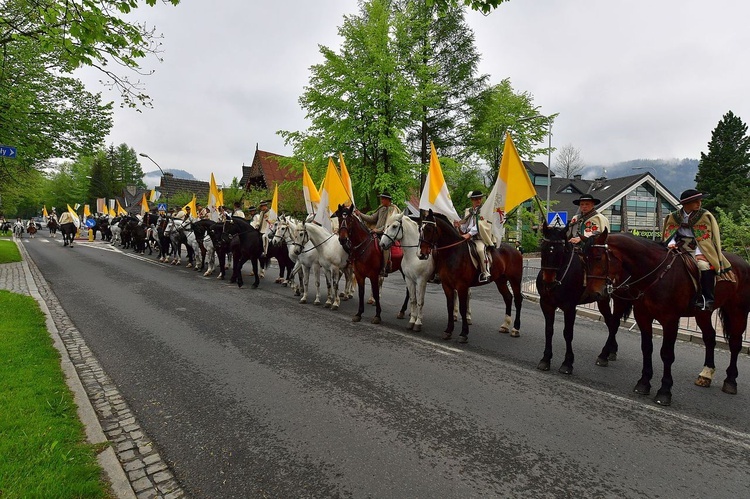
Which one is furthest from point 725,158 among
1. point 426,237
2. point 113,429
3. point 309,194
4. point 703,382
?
point 113,429

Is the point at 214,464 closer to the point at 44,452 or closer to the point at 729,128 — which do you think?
the point at 44,452

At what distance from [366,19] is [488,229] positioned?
20.8m

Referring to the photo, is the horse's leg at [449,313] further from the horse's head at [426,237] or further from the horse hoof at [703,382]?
the horse hoof at [703,382]

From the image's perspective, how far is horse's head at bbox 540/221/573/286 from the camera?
5.54m

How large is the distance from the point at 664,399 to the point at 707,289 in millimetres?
1557

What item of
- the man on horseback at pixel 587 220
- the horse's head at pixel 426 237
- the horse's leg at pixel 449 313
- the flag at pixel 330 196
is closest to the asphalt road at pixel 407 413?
the horse's leg at pixel 449 313

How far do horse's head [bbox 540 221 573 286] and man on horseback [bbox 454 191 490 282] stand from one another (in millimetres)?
1989

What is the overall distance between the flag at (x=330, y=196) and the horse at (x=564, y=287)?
673cm

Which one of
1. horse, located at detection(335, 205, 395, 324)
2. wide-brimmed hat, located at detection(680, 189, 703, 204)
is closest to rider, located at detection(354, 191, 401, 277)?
horse, located at detection(335, 205, 395, 324)

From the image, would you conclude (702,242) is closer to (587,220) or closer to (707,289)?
(707,289)

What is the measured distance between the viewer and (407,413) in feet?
14.9

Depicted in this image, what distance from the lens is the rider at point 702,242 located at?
5.18 m

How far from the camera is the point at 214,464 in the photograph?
3543 mm

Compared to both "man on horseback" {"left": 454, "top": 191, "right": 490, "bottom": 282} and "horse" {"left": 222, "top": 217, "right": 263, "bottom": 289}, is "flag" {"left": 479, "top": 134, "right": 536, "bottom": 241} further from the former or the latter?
"horse" {"left": 222, "top": 217, "right": 263, "bottom": 289}
